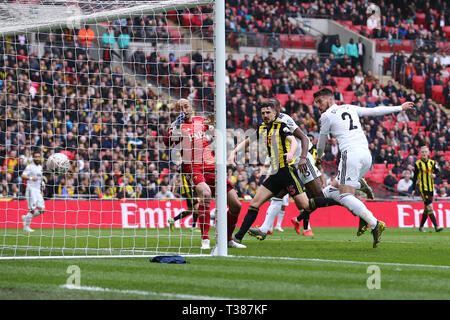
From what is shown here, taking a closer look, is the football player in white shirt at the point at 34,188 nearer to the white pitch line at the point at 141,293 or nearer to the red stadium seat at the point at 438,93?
the white pitch line at the point at 141,293

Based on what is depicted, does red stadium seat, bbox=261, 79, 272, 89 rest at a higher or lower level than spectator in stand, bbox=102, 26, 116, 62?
lower

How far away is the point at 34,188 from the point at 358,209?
11.4 metres

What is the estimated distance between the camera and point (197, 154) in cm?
1200

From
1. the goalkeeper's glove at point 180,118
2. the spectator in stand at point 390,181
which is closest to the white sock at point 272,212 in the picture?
the goalkeeper's glove at point 180,118

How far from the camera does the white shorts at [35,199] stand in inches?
781

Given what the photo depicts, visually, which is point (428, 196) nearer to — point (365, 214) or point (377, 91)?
point (365, 214)

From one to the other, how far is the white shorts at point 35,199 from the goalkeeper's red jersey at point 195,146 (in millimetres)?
8420

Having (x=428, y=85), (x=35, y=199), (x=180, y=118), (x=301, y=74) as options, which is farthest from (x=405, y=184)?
(x=180, y=118)

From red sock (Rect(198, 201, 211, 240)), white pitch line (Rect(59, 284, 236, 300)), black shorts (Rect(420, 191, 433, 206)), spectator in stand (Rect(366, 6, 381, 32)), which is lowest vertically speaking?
black shorts (Rect(420, 191, 433, 206))

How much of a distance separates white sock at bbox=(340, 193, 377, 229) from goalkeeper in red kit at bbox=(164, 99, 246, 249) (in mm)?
1598

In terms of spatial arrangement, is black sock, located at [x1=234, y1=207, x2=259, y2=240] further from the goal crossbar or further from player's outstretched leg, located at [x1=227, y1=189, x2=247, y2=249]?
the goal crossbar

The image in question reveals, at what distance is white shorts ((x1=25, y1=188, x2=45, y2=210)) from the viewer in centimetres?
1984

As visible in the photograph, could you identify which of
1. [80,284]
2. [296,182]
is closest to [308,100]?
[296,182]

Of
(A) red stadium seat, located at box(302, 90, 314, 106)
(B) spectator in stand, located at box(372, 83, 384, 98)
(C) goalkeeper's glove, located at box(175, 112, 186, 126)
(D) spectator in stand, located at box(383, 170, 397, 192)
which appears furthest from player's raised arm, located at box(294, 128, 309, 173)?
(B) spectator in stand, located at box(372, 83, 384, 98)
